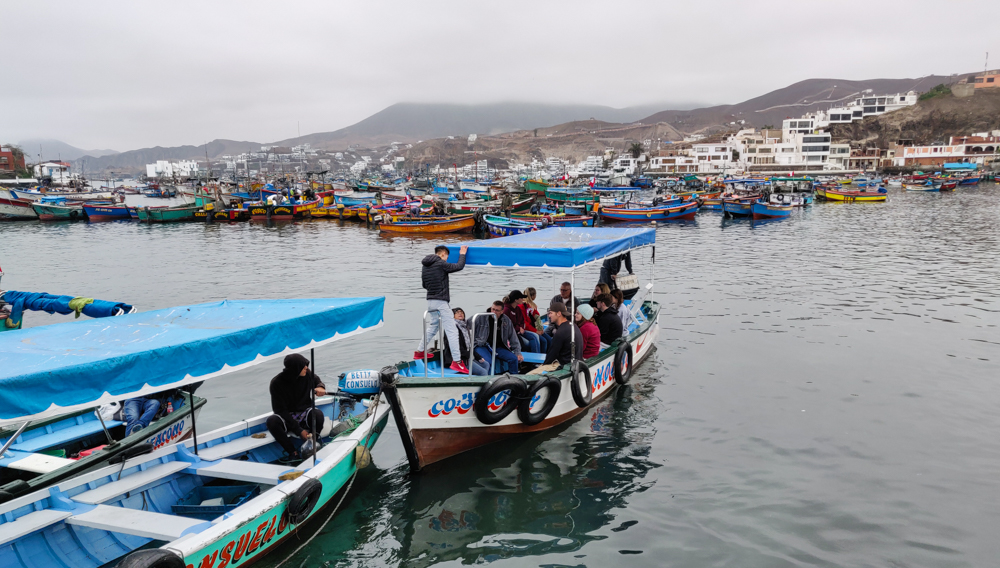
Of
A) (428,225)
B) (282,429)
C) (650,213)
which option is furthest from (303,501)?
(650,213)

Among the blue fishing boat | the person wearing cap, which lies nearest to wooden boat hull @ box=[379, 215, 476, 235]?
the blue fishing boat

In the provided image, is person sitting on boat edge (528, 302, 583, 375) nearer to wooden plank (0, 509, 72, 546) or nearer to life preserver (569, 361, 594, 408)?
life preserver (569, 361, 594, 408)

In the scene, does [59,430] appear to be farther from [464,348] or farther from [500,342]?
[500,342]

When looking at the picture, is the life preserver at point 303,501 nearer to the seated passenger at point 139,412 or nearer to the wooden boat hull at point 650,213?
the seated passenger at point 139,412

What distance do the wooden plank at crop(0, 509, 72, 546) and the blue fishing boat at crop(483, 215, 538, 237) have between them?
32.1 meters

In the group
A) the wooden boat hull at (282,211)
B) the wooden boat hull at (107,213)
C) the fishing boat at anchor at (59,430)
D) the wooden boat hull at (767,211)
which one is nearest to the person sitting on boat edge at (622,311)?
the fishing boat at anchor at (59,430)

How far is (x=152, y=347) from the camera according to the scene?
5.32m

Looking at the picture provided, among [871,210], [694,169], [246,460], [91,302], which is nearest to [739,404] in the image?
[246,460]

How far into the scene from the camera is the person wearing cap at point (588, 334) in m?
9.98

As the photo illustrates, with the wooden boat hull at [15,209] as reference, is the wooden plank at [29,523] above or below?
below

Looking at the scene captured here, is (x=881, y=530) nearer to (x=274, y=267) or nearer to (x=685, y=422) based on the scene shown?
(x=685, y=422)

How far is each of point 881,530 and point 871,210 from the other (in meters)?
57.4

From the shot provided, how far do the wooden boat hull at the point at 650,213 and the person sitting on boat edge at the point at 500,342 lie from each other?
38.4m

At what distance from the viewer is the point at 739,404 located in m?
10.6
